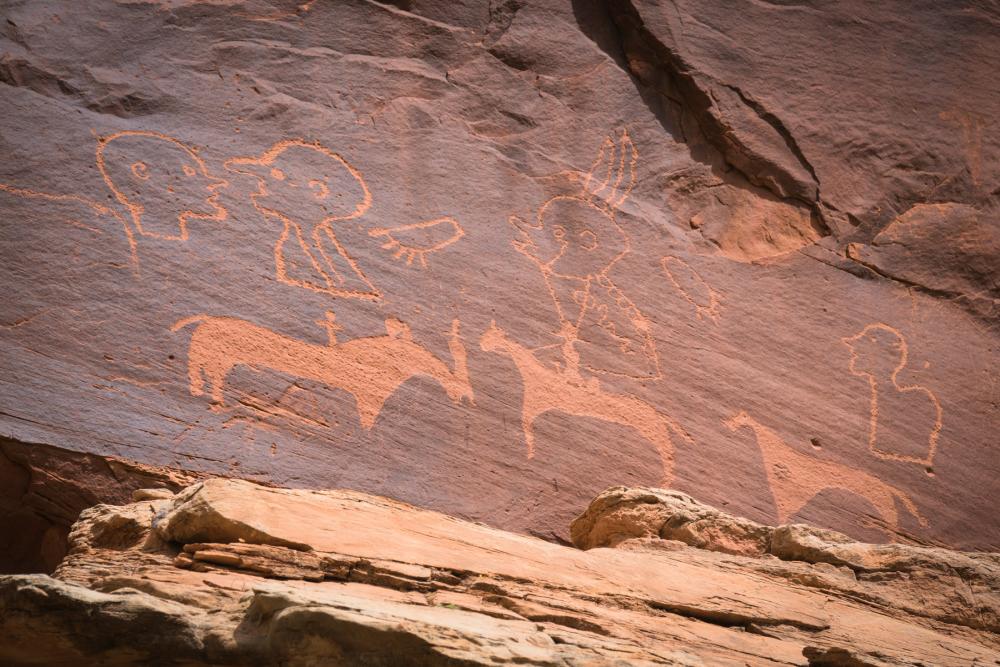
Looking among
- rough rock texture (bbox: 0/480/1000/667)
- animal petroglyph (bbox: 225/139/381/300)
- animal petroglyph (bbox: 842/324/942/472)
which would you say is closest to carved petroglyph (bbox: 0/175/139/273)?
animal petroglyph (bbox: 225/139/381/300)

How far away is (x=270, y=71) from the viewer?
15.9ft

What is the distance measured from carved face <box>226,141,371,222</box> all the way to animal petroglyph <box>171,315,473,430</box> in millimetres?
554

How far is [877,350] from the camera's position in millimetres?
5086

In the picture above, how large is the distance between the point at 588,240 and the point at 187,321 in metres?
1.88

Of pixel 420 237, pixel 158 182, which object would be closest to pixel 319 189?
pixel 420 237

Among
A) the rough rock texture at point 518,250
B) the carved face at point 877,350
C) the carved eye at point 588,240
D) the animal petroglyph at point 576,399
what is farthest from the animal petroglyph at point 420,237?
the carved face at point 877,350

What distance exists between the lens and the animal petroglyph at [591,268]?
4.67 metres

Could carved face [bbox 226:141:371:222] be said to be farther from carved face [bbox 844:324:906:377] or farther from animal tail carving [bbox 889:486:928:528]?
animal tail carving [bbox 889:486:928:528]

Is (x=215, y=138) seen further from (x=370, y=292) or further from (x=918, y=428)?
(x=918, y=428)

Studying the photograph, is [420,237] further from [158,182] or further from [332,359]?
[158,182]

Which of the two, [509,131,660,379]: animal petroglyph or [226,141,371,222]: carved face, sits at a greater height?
[226,141,371,222]: carved face

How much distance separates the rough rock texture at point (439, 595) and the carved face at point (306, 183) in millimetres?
1621

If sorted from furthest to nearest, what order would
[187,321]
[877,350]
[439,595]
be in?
1. [877,350]
2. [187,321]
3. [439,595]

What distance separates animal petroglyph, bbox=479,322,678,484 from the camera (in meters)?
4.41
